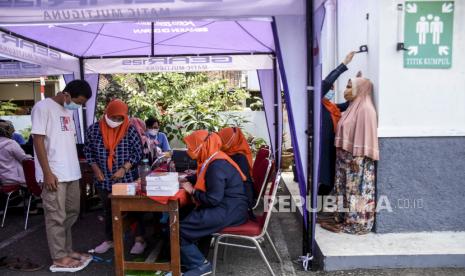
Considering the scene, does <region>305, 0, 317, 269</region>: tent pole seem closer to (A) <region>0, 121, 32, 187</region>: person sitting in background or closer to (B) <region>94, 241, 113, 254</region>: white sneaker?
(B) <region>94, 241, 113, 254</region>: white sneaker

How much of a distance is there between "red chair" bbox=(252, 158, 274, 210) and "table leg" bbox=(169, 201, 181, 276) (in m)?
1.11

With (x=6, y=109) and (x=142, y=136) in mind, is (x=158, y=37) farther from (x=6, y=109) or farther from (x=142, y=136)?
(x=6, y=109)

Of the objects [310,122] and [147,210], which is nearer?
[147,210]

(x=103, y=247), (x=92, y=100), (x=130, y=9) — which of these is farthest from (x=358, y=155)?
(x=92, y=100)

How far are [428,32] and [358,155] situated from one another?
1435 mm

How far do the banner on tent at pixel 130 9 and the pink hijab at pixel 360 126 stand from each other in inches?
48.7

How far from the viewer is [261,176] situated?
4.28 metres

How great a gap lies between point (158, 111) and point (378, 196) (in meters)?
7.56

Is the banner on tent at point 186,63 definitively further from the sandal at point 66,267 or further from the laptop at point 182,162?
the sandal at point 66,267

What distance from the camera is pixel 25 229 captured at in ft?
17.0

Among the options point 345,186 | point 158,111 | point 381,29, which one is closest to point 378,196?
point 345,186

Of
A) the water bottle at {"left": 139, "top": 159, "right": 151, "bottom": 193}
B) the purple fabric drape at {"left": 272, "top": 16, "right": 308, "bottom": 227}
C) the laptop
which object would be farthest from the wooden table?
the laptop

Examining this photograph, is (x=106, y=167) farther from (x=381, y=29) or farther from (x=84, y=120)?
(x=84, y=120)

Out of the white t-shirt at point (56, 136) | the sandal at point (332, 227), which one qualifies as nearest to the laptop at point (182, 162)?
the sandal at point (332, 227)
